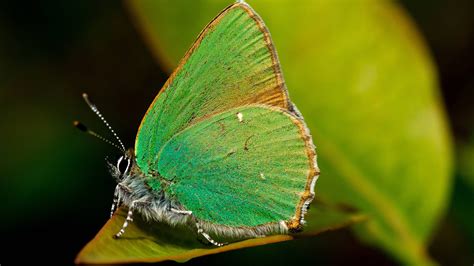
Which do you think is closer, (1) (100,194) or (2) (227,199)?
(2) (227,199)

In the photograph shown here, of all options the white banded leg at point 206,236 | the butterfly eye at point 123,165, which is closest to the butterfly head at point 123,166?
the butterfly eye at point 123,165

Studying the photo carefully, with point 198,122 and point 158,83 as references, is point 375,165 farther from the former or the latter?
point 158,83

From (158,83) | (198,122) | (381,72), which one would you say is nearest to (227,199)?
(198,122)

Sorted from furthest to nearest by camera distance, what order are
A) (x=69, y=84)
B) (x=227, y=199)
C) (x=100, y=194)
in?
(x=69, y=84)
(x=100, y=194)
(x=227, y=199)

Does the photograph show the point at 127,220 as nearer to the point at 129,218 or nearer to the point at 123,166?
the point at 129,218

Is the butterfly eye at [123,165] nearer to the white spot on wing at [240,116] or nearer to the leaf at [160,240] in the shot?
the leaf at [160,240]

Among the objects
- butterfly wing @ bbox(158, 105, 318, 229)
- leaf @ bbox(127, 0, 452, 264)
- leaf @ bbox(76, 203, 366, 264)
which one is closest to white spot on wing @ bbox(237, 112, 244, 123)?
butterfly wing @ bbox(158, 105, 318, 229)
